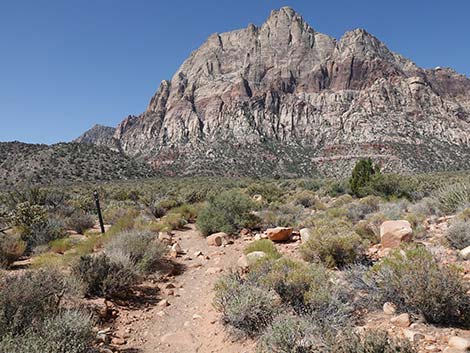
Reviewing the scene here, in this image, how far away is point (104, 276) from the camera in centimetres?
622

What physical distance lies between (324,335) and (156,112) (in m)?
166

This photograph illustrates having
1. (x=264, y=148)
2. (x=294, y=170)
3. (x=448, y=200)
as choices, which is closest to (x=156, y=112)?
(x=264, y=148)

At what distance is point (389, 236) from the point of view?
7504 mm

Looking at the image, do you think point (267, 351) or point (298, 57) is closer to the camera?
point (267, 351)

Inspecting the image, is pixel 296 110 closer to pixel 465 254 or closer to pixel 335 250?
pixel 335 250

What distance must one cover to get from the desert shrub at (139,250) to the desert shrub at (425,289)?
17.2 feet

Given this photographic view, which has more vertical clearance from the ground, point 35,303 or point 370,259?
point 35,303

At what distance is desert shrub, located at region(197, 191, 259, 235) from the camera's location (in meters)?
12.0

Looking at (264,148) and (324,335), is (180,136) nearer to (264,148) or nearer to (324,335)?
(264,148)

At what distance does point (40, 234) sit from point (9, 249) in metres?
2.41

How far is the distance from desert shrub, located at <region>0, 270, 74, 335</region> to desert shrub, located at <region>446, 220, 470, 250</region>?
26.3 feet

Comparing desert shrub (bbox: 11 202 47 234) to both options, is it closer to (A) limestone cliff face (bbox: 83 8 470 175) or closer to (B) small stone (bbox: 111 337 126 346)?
(B) small stone (bbox: 111 337 126 346)

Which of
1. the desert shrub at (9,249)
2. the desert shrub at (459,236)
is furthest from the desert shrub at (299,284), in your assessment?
the desert shrub at (9,249)

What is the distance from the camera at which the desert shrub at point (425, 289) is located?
12.5 ft
